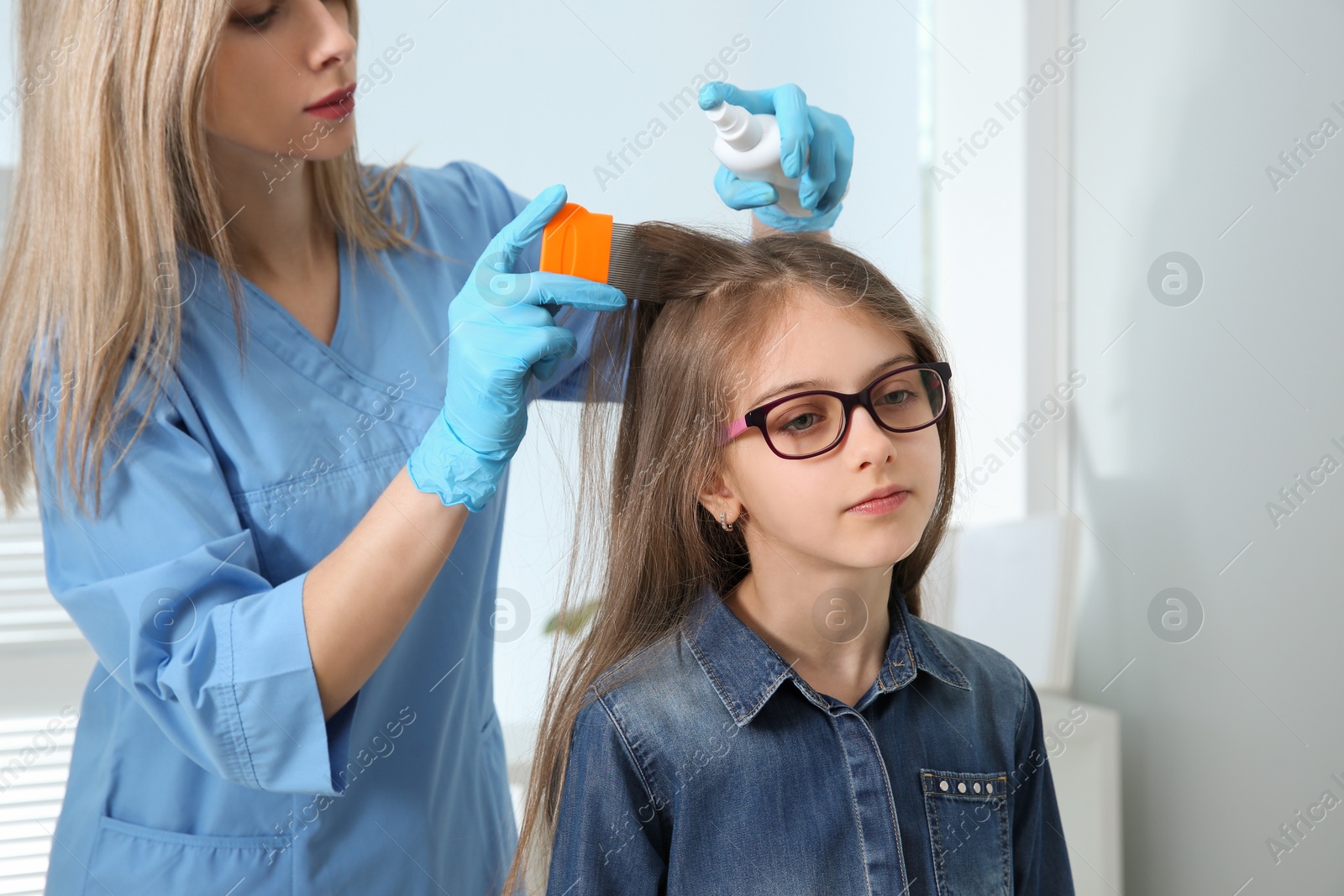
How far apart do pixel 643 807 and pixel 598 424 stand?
1.13 feet

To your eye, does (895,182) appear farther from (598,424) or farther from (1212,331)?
(598,424)

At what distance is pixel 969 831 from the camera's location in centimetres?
79

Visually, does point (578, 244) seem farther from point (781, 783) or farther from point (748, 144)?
point (781, 783)

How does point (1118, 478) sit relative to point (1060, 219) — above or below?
below

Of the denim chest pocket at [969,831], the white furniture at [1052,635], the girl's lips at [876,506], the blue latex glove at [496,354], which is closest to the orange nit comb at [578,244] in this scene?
the blue latex glove at [496,354]

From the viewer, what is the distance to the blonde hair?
2.47ft

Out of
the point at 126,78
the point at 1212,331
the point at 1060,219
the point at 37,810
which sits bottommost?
the point at 37,810

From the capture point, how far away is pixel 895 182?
213 centimetres

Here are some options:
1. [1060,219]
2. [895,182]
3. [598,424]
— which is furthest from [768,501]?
[895,182]

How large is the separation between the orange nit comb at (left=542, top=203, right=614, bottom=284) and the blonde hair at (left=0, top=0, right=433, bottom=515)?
0.29 metres

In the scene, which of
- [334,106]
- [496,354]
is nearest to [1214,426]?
[496,354]

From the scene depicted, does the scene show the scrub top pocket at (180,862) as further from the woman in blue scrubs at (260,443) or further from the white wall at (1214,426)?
the white wall at (1214,426)

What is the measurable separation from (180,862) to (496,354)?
20.1 inches

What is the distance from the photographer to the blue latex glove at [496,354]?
761mm
